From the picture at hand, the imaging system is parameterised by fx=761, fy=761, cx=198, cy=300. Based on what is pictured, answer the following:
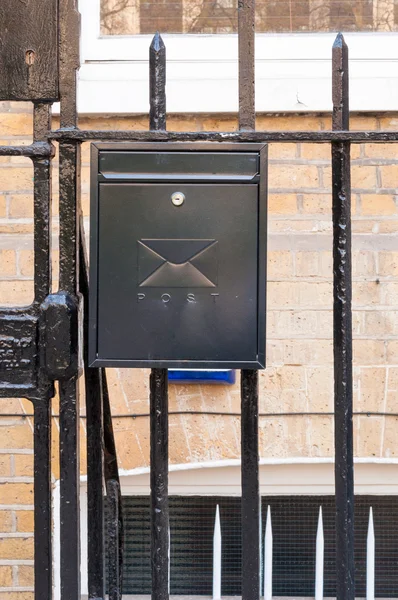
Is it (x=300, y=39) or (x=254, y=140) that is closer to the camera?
(x=254, y=140)

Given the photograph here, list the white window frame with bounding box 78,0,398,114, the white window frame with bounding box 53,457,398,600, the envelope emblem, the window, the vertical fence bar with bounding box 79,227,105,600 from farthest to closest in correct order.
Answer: the window < the white window frame with bounding box 53,457,398,600 < the white window frame with bounding box 78,0,398,114 < the vertical fence bar with bounding box 79,227,105,600 < the envelope emblem

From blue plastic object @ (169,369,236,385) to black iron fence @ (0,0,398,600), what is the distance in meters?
1.27

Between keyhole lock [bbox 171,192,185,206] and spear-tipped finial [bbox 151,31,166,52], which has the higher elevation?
spear-tipped finial [bbox 151,31,166,52]

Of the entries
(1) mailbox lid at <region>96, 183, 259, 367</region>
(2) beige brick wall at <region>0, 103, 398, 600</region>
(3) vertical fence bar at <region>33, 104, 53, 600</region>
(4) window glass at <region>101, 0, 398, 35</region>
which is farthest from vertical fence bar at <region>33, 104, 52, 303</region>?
(4) window glass at <region>101, 0, 398, 35</region>

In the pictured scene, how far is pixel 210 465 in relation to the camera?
9.20 ft

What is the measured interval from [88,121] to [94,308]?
5.11 feet

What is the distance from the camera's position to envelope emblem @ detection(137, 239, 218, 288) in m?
1.40

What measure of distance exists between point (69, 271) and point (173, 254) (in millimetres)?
214

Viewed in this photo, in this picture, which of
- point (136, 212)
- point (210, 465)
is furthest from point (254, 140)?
point (210, 465)

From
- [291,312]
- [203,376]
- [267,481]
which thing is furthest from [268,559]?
[291,312]

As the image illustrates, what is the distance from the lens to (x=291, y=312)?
2.79 m

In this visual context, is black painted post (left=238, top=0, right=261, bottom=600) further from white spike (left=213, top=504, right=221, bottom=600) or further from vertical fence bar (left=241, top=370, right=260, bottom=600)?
white spike (left=213, top=504, right=221, bottom=600)

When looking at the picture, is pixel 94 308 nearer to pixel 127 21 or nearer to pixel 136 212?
pixel 136 212

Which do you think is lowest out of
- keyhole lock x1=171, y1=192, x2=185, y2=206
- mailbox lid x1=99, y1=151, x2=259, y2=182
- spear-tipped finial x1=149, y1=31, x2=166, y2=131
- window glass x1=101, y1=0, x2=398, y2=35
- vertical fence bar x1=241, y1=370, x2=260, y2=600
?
vertical fence bar x1=241, y1=370, x2=260, y2=600
